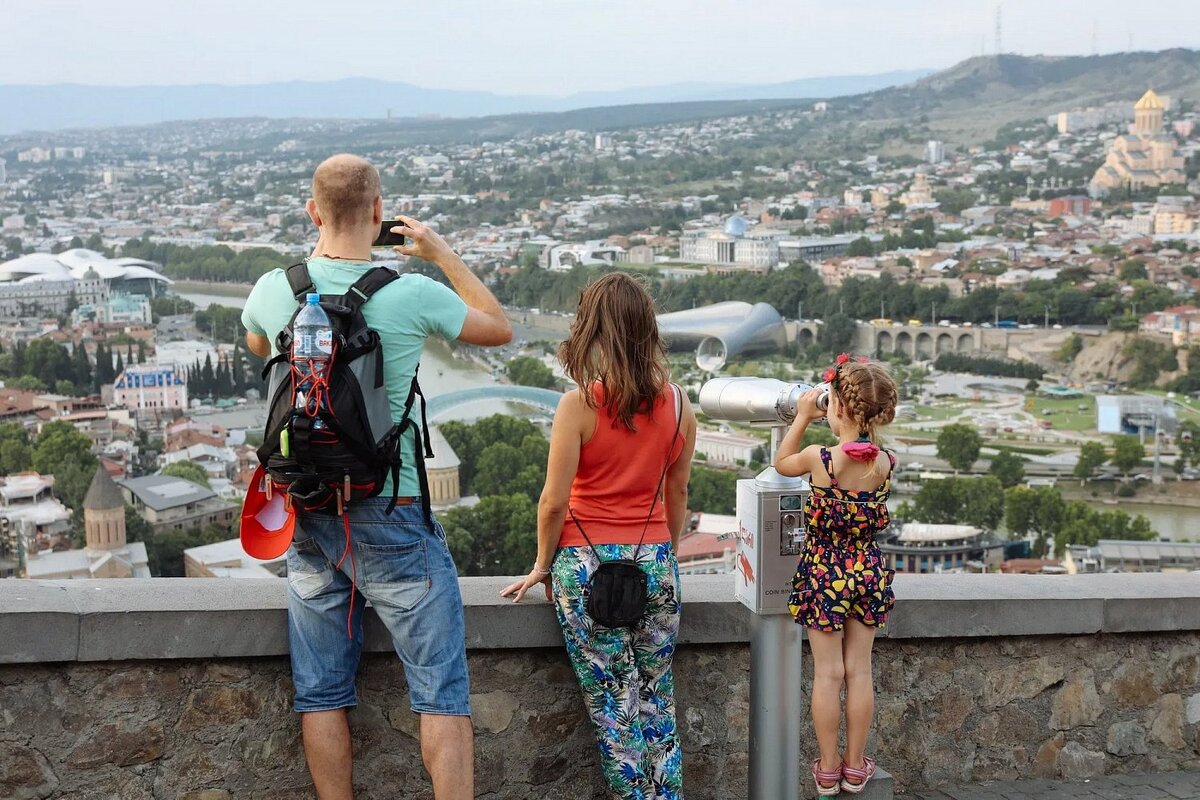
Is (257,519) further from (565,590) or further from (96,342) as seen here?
(96,342)

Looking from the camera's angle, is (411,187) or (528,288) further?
(411,187)

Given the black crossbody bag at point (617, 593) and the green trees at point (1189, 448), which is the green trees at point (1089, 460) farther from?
the black crossbody bag at point (617, 593)

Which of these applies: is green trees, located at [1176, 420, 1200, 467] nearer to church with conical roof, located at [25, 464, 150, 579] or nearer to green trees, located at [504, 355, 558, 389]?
green trees, located at [504, 355, 558, 389]

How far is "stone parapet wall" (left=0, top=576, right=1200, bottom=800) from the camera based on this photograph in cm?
166

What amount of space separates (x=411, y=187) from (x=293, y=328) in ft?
218

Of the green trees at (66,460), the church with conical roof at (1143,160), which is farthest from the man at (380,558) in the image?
the church with conical roof at (1143,160)

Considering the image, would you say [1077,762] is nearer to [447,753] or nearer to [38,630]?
[447,753]

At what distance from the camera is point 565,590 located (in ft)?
5.44

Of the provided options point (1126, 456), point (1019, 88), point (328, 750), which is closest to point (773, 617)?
point (328, 750)

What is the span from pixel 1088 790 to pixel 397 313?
1172 mm

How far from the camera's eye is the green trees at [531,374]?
36.3m

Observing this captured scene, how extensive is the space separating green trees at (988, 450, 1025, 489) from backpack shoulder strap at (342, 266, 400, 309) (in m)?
27.8

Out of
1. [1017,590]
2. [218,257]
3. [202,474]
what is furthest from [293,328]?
[218,257]

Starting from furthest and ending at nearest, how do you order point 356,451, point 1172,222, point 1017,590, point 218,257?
point 1172,222 < point 218,257 < point 1017,590 < point 356,451
